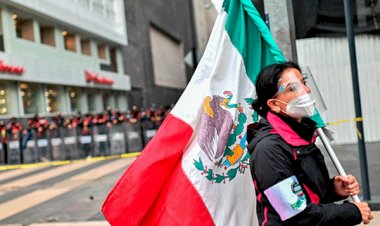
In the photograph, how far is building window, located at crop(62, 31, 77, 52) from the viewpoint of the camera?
2748cm

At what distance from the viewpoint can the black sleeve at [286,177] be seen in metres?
1.90

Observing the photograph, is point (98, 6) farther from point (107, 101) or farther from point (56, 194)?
point (56, 194)

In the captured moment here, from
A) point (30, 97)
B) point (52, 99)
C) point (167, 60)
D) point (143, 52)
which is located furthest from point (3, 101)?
point (167, 60)

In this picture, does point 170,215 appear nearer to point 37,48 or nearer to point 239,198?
point 239,198

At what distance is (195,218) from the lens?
2.53 m

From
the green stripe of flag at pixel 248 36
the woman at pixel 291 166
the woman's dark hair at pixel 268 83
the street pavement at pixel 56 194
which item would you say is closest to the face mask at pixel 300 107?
the woman at pixel 291 166

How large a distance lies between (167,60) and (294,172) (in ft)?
180

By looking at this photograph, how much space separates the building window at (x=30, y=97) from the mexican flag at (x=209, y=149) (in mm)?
20755

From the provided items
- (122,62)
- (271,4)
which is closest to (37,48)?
(122,62)

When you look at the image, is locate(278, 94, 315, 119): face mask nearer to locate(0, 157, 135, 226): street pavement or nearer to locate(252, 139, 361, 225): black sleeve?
locate(252, 139, 361, 225): black sleeve

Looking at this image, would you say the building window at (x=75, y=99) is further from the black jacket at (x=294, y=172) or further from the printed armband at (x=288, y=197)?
the printed armband at (x=288, y=197)

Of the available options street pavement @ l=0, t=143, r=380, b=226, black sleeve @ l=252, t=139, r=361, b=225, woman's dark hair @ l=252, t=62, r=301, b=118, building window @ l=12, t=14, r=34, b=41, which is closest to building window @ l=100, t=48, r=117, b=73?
building window @ l=12, t=14, r=34, b=41

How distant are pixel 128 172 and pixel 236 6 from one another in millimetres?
1211

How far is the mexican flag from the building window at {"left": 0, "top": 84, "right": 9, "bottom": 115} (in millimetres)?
19432
